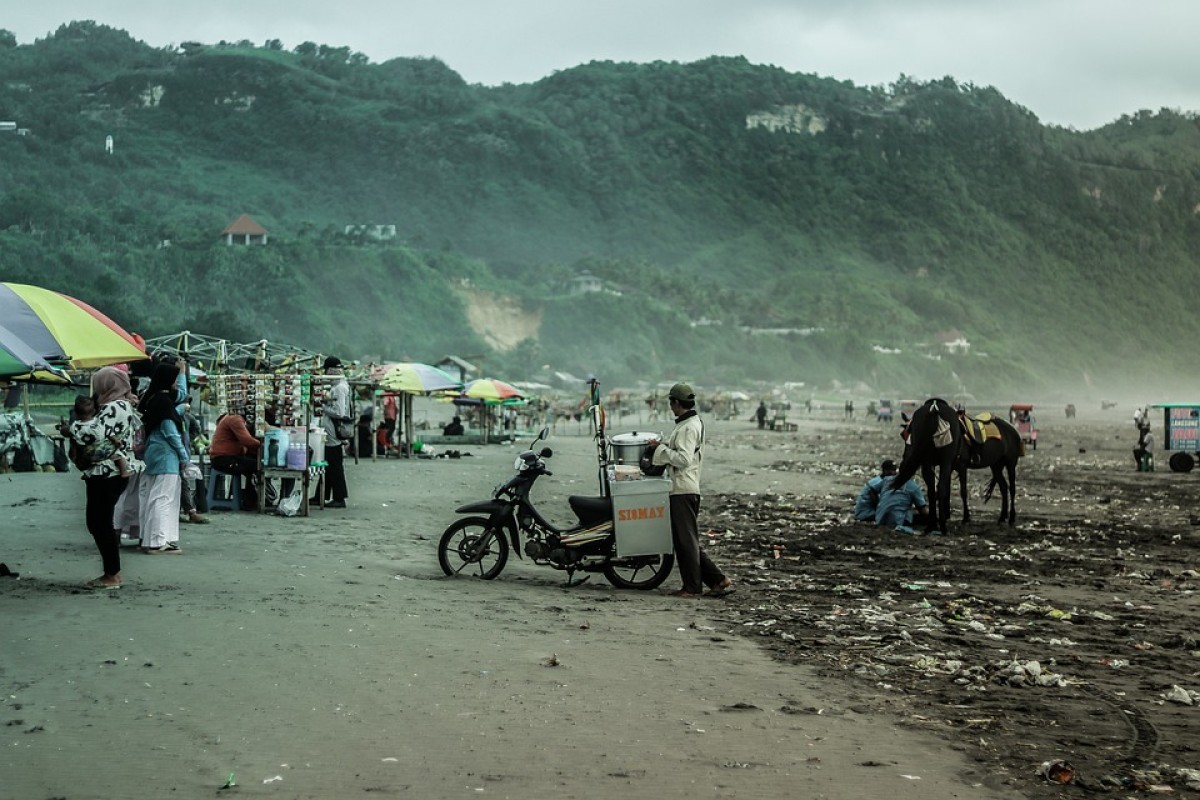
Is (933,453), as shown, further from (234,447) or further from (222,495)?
(222,495)

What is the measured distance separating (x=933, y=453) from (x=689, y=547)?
24.5 ft

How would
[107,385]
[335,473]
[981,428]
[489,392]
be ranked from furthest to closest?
[489,392]
[981,428]
[335,473]
[107,385]

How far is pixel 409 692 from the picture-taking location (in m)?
7.15

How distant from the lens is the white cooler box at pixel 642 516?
1091cm

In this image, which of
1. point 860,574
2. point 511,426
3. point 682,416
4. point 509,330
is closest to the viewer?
point 682,416

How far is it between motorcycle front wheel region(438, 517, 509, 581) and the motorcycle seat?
0.79m

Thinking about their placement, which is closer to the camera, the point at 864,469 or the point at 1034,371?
the point at 864,469

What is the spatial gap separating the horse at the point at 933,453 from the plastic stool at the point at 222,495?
27.1 feet

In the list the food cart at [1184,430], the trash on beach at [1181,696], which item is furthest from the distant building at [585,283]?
the trash on beach at [1181,696]

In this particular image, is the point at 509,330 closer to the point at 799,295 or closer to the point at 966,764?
the point at 799,295

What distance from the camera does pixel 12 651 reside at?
773cm

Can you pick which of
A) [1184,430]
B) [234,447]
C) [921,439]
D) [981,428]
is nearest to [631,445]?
[234,447]

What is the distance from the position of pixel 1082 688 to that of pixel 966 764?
2044 millimetres

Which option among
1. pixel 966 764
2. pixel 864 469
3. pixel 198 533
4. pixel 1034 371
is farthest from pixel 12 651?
pixel 1034 371
